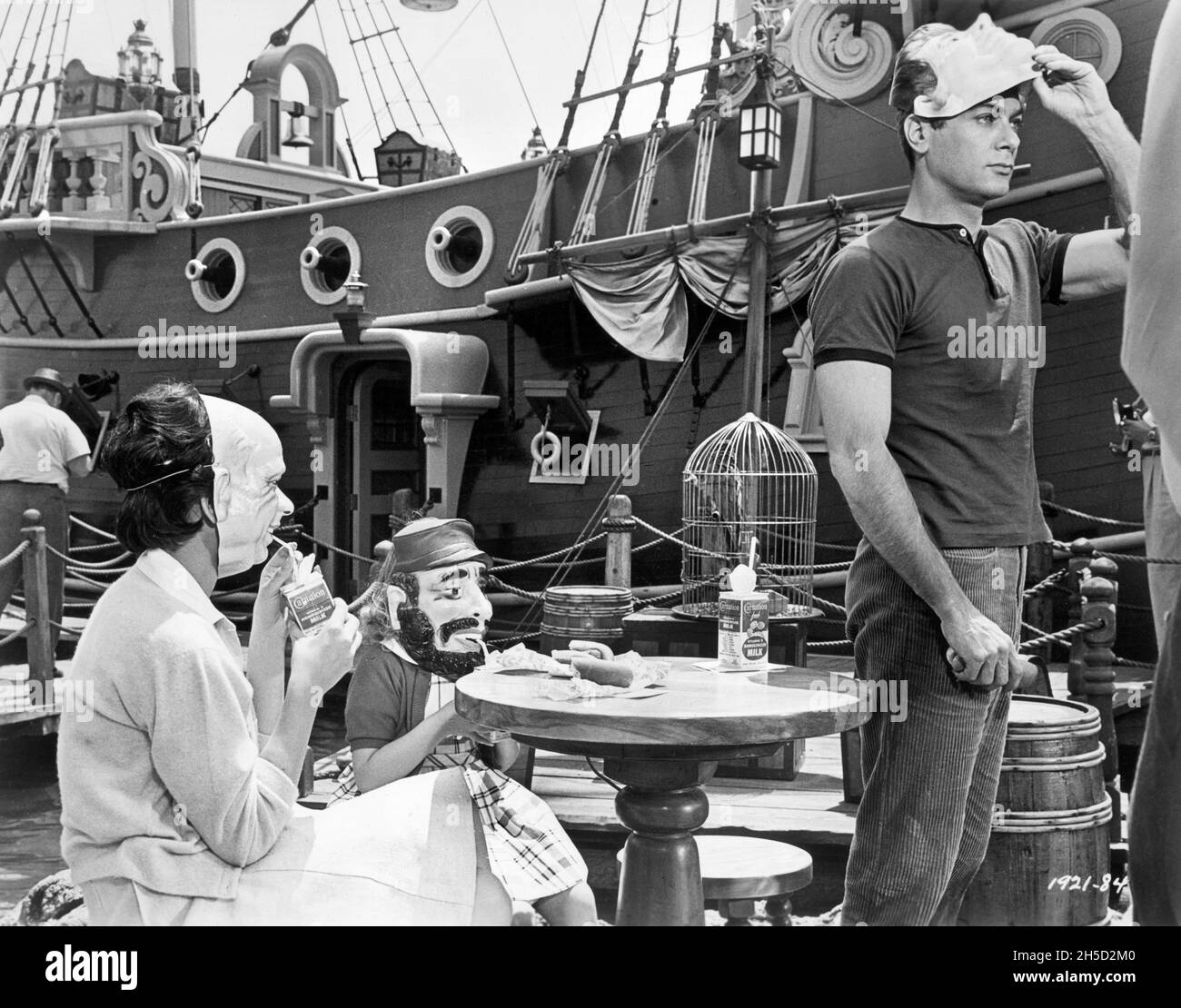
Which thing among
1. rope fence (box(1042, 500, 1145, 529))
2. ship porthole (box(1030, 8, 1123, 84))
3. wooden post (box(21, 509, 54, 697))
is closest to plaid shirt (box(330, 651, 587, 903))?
rope fence (box(1042, 500, 1145, 529))

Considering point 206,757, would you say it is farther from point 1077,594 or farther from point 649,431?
point 1077,594

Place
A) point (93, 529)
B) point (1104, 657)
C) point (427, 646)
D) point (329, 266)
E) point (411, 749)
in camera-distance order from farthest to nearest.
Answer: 1. point (93, 529)
2. point (329, 266)
3. point (1104, 657)
4. point (427, 646)
5. point (411, 749)

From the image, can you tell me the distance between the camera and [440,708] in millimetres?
2143

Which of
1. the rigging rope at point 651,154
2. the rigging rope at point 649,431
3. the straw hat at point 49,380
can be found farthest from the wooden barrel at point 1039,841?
the straw hat at point 49,380

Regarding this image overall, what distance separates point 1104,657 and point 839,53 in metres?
1.66

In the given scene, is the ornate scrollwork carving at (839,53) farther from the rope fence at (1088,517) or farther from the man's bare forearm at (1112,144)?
the rope fence at (1088,517)

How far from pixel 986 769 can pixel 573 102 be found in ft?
6.35

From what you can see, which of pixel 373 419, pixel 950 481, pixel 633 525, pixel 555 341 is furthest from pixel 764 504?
pixel 950 481

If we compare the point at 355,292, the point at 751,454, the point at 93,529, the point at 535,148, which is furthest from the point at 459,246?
the point at 93,529

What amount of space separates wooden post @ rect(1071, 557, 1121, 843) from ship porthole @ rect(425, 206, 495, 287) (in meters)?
1.89

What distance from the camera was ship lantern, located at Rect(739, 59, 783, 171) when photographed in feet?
10.1

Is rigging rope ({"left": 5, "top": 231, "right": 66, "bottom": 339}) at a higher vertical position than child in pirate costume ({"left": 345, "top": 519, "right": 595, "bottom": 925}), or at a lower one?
higher

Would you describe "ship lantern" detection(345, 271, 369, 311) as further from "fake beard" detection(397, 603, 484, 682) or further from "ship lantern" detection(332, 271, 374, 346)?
"fake beard" detection(397, 603, 484, 682)

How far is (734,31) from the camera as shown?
10.1 ft
